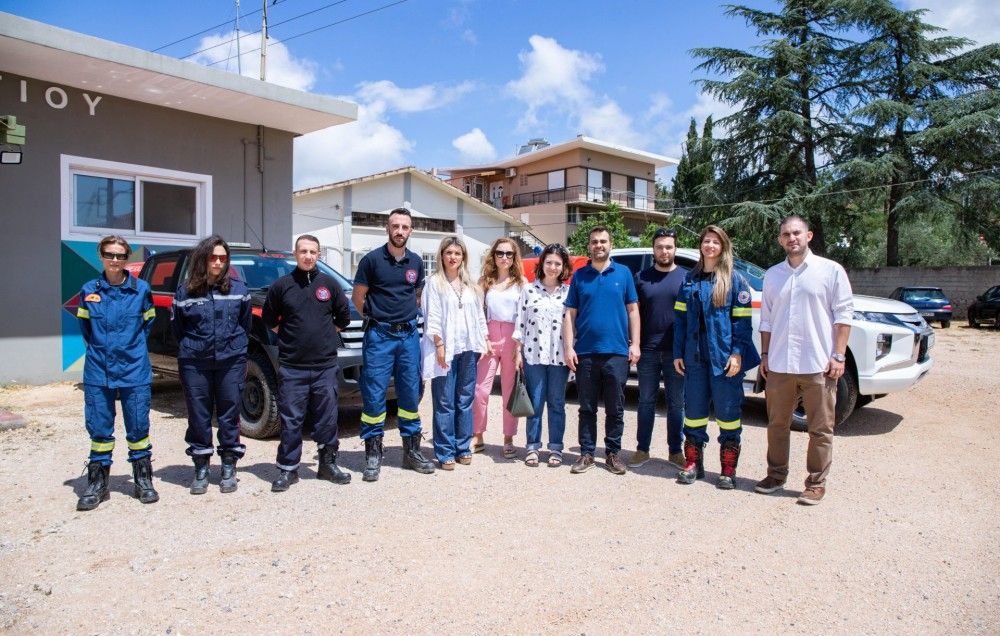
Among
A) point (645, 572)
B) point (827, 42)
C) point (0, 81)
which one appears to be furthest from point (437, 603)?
point (827, 42)

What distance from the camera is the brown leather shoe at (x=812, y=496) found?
4.81 m

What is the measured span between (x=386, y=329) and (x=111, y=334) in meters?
1.88

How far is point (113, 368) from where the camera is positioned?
15.2 feet

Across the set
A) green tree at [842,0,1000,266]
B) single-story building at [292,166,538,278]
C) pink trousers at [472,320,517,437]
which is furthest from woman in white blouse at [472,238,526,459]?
green tree at [842,0,1000,266]

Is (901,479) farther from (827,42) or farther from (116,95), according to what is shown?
(827,42)

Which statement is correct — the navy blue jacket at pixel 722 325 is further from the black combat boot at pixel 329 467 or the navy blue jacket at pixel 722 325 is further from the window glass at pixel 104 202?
the window glass at pixel 104 202

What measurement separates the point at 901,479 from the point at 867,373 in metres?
1.63

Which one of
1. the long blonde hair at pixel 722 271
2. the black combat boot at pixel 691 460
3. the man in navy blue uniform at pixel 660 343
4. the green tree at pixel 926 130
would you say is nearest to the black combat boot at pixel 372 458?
the man in navy blue uniform at pixel 660 343

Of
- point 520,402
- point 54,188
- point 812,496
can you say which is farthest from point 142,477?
point 54,188

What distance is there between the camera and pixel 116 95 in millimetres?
9625

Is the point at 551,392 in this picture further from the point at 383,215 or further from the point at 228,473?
the point at 383,215

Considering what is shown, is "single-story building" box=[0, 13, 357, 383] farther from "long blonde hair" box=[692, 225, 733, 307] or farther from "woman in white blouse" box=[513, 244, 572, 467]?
"long blonde hair" box=[692, 225, 733, 307]

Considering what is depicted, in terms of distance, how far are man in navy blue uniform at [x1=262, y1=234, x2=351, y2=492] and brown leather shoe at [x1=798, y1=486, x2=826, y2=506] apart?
3.32m

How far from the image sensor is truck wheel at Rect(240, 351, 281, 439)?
6.23 metres
